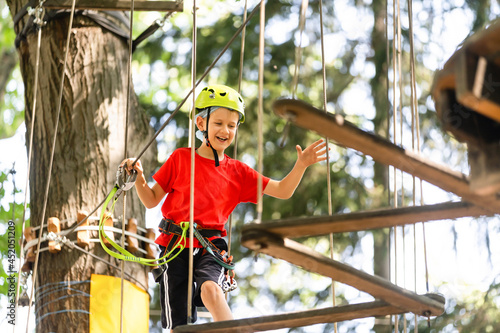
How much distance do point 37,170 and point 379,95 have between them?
14.7 feet

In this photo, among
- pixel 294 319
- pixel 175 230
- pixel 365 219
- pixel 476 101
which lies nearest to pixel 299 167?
pixel 175 230

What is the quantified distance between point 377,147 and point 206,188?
1.44 meters

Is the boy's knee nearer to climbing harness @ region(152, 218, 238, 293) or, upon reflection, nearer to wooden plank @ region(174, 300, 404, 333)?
climbing harness @ region(152, 218, 238, 293)

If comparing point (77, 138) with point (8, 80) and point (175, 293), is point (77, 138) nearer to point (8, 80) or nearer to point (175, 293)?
point (175, 293)

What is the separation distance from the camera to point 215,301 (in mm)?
2912

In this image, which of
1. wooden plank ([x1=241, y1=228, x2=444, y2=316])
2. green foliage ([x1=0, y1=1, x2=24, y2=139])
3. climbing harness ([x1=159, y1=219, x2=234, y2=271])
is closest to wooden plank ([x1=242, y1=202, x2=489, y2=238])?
wooden plank ([x1=241, y1=228, x2=444, y2=316])

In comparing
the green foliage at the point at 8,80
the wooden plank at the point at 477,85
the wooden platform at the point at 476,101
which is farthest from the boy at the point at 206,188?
the green foliage at the point at 8,80

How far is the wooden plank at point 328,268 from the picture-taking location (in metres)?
1.95

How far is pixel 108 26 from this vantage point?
4258mm

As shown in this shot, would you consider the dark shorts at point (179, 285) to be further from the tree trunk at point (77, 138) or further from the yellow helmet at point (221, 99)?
the tree trunk at point (77, 138)

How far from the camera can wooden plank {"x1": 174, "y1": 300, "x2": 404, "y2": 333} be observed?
218cm

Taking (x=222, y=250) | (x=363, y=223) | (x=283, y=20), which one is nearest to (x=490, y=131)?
(x=363, y=223)

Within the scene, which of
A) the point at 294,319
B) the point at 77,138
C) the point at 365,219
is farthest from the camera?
the point at 77,138

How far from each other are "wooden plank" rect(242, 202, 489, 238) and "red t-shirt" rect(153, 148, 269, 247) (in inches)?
47.2
